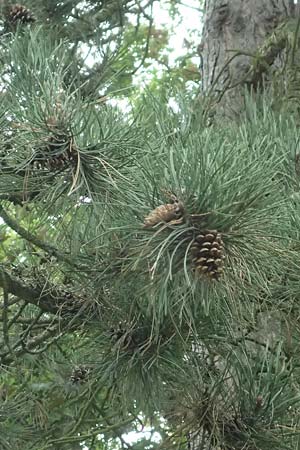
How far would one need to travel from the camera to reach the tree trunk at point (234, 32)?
11.5 feet

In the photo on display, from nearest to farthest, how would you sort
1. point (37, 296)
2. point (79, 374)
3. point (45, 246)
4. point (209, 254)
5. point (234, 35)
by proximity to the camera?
point (209, 254)
point (45, 246)
point (37, 296)
point (79, 374)
point (234, 35)

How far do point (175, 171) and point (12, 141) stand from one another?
31 centimetres

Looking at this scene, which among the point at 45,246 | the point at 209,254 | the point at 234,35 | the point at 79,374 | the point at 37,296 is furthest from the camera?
the point at 234,35

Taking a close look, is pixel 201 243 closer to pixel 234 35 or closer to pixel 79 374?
pixel 79 374

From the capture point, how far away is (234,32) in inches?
141

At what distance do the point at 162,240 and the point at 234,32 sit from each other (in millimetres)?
2294

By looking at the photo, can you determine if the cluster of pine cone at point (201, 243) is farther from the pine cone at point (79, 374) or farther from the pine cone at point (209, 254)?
the pine cone at point (79, 374)

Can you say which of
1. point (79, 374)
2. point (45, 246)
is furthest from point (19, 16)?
point (79, 374)

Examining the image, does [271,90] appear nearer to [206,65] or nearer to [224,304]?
[206,65]

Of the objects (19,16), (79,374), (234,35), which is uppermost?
(234,35)

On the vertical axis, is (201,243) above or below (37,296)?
below

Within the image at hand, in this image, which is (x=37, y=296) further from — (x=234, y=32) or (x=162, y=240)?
(x=234, y=32)

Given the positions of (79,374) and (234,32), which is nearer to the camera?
(79,374)

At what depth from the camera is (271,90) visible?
111 inches
